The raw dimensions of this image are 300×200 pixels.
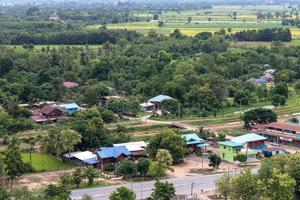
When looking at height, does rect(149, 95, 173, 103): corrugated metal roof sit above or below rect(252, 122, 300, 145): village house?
above

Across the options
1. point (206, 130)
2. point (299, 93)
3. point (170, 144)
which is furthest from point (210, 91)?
point (170, 144)

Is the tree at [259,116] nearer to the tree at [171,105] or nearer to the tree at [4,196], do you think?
the tree at [171,105]

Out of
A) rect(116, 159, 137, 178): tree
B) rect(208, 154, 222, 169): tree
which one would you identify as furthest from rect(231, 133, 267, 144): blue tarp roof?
rect(116, 159, 137, 178): tree

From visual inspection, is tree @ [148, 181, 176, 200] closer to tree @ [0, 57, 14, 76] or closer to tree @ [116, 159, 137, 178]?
tree @ [116, 159, 137, 178]

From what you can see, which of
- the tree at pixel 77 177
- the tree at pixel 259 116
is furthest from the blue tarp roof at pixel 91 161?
the tree at pixel 259 116

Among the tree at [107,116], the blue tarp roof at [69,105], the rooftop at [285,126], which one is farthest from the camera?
the blue tarp roof at [69,105]

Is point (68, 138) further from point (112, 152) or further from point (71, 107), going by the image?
point (71, 107)

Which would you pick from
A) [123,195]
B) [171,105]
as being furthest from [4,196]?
[171,105]
